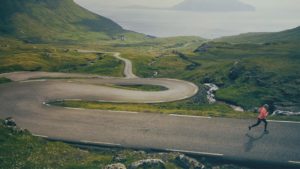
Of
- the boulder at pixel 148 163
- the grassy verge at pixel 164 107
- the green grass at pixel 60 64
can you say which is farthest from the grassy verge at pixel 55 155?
the green grass at pixel 60 64

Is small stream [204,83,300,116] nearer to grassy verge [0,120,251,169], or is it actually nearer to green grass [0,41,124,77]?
grassy verge [0,120,251,169]

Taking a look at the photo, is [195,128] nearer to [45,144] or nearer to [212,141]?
[212,141]

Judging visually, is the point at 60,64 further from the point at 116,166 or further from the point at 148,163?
the point at 148,163

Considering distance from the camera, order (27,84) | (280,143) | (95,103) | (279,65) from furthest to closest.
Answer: (279,65) < (27,84) < (95,103) < (280,143)

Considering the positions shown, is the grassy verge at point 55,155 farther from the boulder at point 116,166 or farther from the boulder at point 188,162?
the boulder at point 116,166

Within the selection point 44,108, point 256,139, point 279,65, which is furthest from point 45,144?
point 279,65
